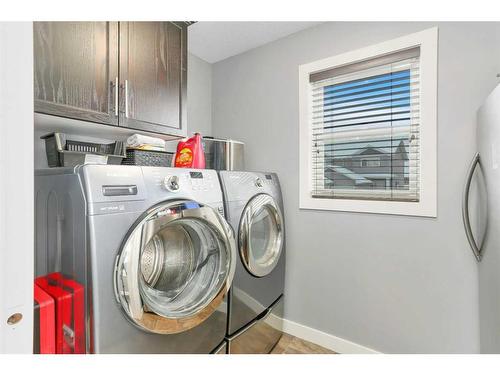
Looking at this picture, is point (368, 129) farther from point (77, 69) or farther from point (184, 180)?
point (77, 69)

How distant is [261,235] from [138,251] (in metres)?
0.99

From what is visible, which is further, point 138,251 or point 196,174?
point 196,174

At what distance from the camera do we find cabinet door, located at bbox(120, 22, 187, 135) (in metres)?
1.50

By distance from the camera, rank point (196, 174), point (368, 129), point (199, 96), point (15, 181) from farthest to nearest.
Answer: point (199, 96)
point (368, 129)
point (196, 174)
point (15, 181)

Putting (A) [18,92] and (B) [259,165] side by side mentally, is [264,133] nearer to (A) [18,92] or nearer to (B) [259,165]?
(B) [259,165]

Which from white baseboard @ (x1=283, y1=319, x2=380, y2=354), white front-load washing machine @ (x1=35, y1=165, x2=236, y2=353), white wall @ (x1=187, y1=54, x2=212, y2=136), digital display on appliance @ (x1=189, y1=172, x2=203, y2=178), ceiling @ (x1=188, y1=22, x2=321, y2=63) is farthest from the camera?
white wall @ (x1=187, y1=54, x2=212, y2=136)

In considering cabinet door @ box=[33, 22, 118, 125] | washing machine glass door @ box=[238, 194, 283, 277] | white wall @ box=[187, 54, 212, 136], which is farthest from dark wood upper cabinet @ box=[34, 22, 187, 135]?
washing machine glass door @ box=[238, 194, 283, 277]

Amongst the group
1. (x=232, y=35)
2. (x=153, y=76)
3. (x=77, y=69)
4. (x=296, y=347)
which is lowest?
(x=296, y=347)

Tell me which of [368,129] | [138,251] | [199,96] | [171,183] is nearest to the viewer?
[138,251]

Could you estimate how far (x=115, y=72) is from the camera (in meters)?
1.44

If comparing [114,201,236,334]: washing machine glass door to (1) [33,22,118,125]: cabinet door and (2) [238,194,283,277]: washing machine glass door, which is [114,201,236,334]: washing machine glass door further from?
(1) [33,22,118,125]: cabinet door

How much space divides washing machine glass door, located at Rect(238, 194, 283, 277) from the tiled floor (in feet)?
2.00

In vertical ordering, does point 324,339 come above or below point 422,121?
below

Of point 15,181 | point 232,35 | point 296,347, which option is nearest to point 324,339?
point 296,347
